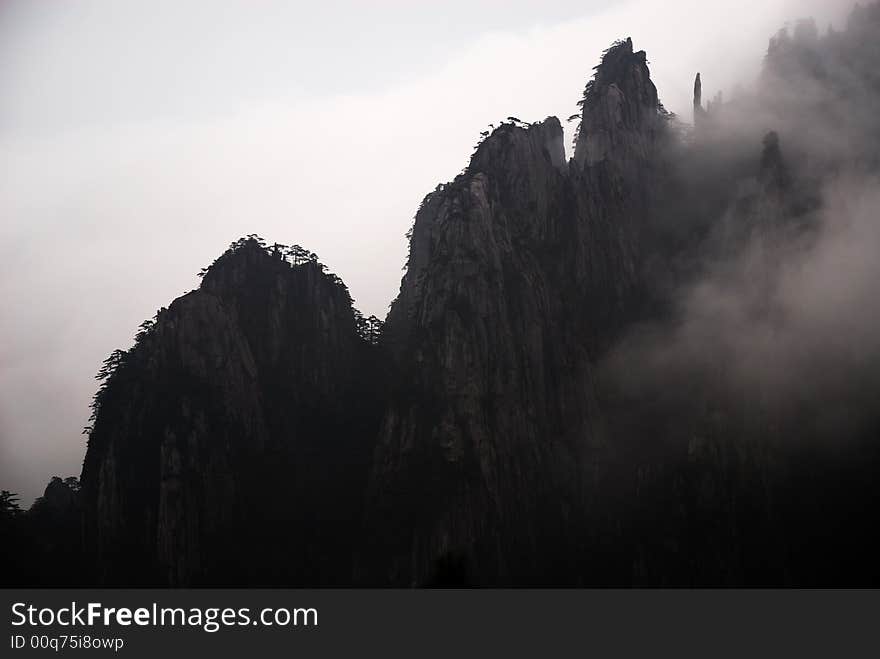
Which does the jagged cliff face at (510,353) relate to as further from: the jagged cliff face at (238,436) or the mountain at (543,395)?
the jagged cliff face at (238,436)

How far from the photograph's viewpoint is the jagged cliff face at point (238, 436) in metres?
139

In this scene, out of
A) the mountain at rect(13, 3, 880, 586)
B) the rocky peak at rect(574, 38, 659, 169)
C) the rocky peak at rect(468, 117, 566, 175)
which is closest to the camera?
the mountain at rect(13, 3, 880, 586)

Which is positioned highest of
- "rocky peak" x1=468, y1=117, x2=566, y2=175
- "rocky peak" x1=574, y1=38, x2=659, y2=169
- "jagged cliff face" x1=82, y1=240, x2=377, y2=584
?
"rocky peak" x1=574, y1=38, x2=659, y2=169

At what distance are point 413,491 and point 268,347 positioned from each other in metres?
27.4

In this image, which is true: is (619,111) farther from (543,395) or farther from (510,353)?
(543,395)

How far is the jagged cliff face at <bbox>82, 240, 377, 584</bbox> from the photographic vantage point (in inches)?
5482

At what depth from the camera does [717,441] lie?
5738 inches

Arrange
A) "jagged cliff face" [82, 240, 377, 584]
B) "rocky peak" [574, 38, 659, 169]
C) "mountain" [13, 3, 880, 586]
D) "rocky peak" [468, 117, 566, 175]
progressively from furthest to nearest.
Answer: "rocky peak" [574, 38, 659, 169] < "rocky peak" [468, 117, 566, 175] < "mountain" [13, 3, 880, 586] < "jagged cliff face" [82, 240, 377, 584]

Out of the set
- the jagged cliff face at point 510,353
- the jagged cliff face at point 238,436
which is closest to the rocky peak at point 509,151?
the jagged cliff face at point 510,353

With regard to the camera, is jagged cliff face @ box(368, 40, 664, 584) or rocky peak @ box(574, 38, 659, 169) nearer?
jagged cliff face @ box(368, 40, 664, 584)

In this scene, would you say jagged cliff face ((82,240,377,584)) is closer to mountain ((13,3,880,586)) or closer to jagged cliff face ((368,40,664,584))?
mountain ((13,3,880,586))

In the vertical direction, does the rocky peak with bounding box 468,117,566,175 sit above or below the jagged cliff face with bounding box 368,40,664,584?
above

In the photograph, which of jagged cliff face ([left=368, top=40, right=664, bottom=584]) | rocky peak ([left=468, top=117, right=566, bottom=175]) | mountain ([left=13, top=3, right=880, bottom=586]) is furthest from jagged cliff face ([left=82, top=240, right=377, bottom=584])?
rocky peak ([left=468, top=117, right=566, bottom=175])

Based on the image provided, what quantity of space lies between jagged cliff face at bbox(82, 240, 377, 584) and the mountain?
0.85 ft
